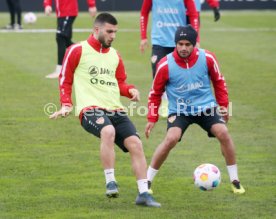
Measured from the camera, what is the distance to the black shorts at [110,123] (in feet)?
33.5

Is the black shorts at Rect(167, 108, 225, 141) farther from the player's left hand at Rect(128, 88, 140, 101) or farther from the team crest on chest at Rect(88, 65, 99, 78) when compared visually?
the team crest on chest at Rect(88, 65, 99, 78)

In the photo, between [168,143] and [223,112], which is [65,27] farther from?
[168,143]

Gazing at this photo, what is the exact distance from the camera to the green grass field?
996 centimetres

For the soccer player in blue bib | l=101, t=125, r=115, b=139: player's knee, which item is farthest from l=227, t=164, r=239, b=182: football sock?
l=101, t=125, r=115, b=139: player's knee

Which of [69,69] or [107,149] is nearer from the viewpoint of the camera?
[107,149]

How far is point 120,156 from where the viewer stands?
12.8 m

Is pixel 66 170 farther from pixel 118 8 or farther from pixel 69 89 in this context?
pixel 118 8

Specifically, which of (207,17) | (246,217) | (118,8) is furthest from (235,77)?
(118,8)

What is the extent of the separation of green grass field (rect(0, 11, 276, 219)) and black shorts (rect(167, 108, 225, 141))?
2.49 ft

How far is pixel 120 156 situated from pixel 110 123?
2662 mm

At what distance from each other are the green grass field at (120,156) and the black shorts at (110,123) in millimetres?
706

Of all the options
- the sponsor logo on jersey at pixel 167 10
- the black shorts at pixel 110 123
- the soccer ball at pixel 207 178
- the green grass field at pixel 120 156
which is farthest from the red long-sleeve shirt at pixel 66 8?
the soccer ball at pixel 207 178

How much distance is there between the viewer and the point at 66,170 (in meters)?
11.9

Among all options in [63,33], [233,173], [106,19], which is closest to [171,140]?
[233,173]
